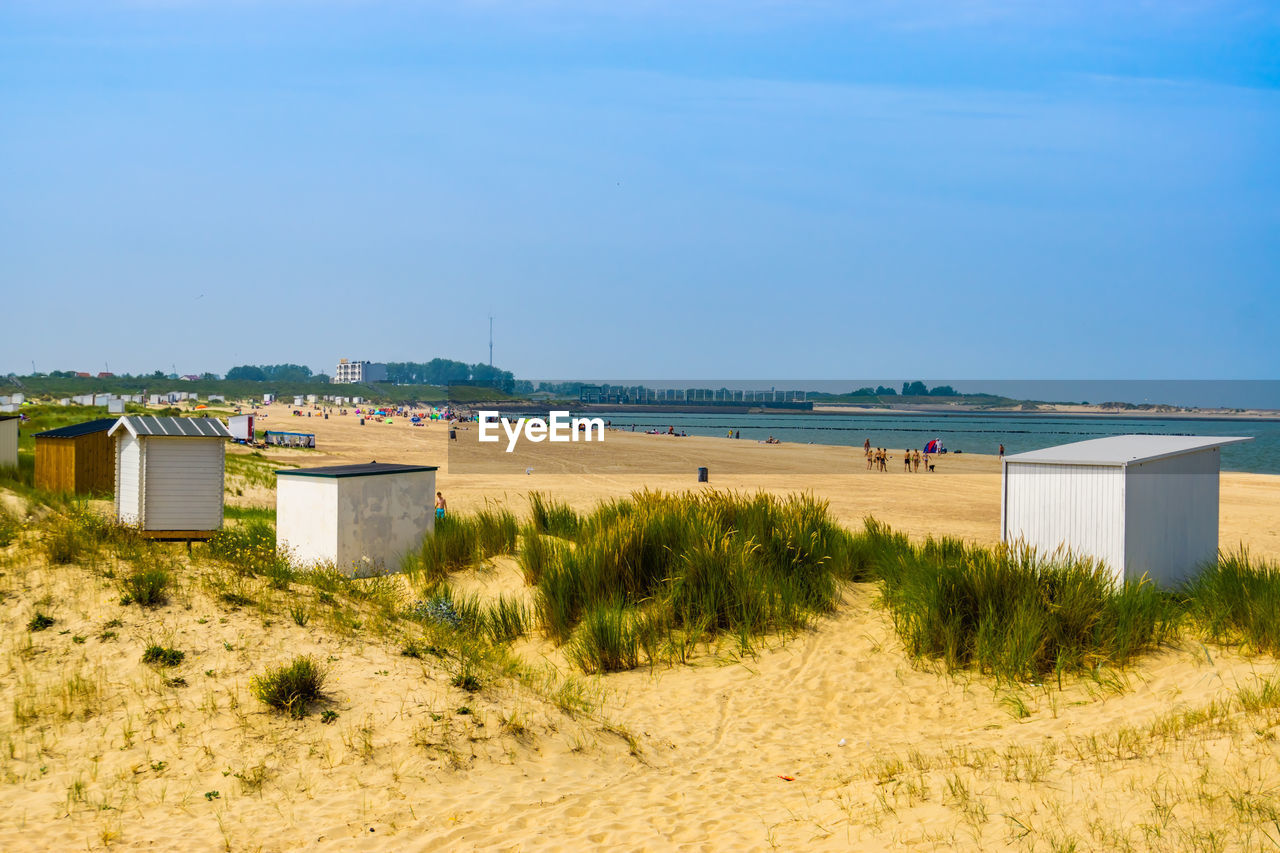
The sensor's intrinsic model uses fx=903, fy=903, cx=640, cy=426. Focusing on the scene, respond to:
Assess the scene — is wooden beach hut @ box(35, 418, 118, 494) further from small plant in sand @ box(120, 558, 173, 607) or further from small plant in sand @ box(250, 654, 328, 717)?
small plant in sand @ box(250, 654, 328, 717)

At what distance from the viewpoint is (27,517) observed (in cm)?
1276

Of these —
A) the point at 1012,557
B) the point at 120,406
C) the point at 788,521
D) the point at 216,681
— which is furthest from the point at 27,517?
the point at 120,406

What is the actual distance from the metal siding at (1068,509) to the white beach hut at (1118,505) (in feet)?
0.03

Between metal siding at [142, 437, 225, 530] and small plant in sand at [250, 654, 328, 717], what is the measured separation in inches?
220

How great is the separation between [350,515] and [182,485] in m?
2.38

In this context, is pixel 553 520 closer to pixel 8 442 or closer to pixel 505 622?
pixel 505 622

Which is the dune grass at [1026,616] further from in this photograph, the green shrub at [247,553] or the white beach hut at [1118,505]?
the green shrub at [247,553]

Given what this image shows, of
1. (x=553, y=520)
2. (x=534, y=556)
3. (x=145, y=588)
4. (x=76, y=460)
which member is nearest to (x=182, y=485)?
(x=145, y=588)

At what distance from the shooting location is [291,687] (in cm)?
735

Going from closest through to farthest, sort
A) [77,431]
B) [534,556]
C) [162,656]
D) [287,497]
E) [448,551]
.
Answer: [162,656] → [534,556] → [448,551] → [287,497] → [77,431]

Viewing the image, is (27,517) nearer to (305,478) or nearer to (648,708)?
(305,478)

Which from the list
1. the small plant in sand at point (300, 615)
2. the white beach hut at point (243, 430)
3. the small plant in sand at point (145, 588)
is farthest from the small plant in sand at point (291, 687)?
the white beach hut at point (243, 430)

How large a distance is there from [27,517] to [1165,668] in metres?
14.3

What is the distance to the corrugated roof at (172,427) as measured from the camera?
1224cm
